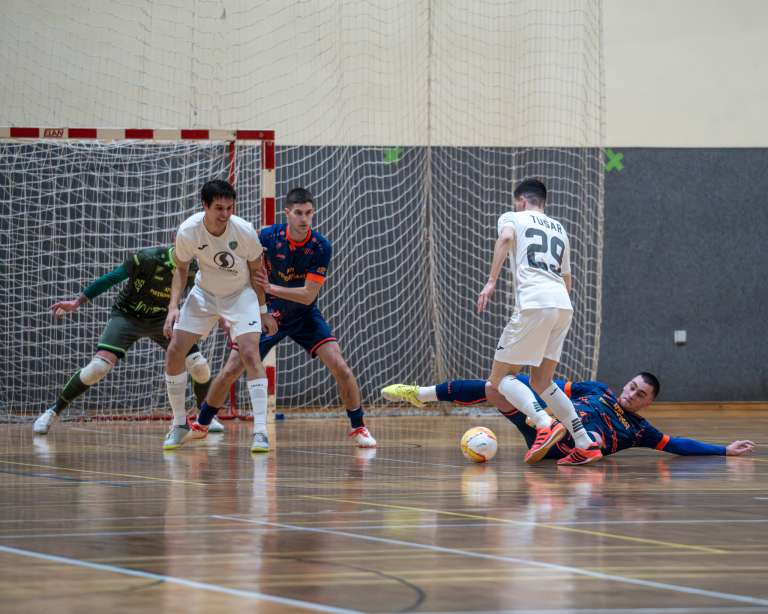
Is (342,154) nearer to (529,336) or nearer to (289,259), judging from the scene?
(289,259)

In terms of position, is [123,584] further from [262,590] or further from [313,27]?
[313,27]

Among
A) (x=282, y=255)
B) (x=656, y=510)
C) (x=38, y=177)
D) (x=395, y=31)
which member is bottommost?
(x=656, y=510)

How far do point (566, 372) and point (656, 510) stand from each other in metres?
7.71

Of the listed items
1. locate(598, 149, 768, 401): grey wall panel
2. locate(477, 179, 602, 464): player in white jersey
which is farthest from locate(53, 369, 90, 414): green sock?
locate(598, 149, 768, 401): grey wall panel

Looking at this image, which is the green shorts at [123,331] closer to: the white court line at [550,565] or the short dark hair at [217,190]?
the short dark hair at [217,190]

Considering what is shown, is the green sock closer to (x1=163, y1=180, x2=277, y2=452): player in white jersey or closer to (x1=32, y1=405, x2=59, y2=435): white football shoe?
(x1=32, y1=405, x2=59, y2=435): white football shoe

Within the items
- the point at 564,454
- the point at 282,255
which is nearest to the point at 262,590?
the point at 564,454

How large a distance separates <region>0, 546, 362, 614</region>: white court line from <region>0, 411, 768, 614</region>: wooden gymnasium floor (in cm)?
1

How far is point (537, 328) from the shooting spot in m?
6.42

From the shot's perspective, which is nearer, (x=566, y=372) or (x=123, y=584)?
(x=123, y=584)

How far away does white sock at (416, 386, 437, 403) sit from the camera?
7.22 metres

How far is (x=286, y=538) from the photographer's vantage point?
143 inches

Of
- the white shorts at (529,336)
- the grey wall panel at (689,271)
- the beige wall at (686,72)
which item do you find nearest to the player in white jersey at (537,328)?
the white shorts at (529,336)

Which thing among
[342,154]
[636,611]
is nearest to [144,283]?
[342,154]
